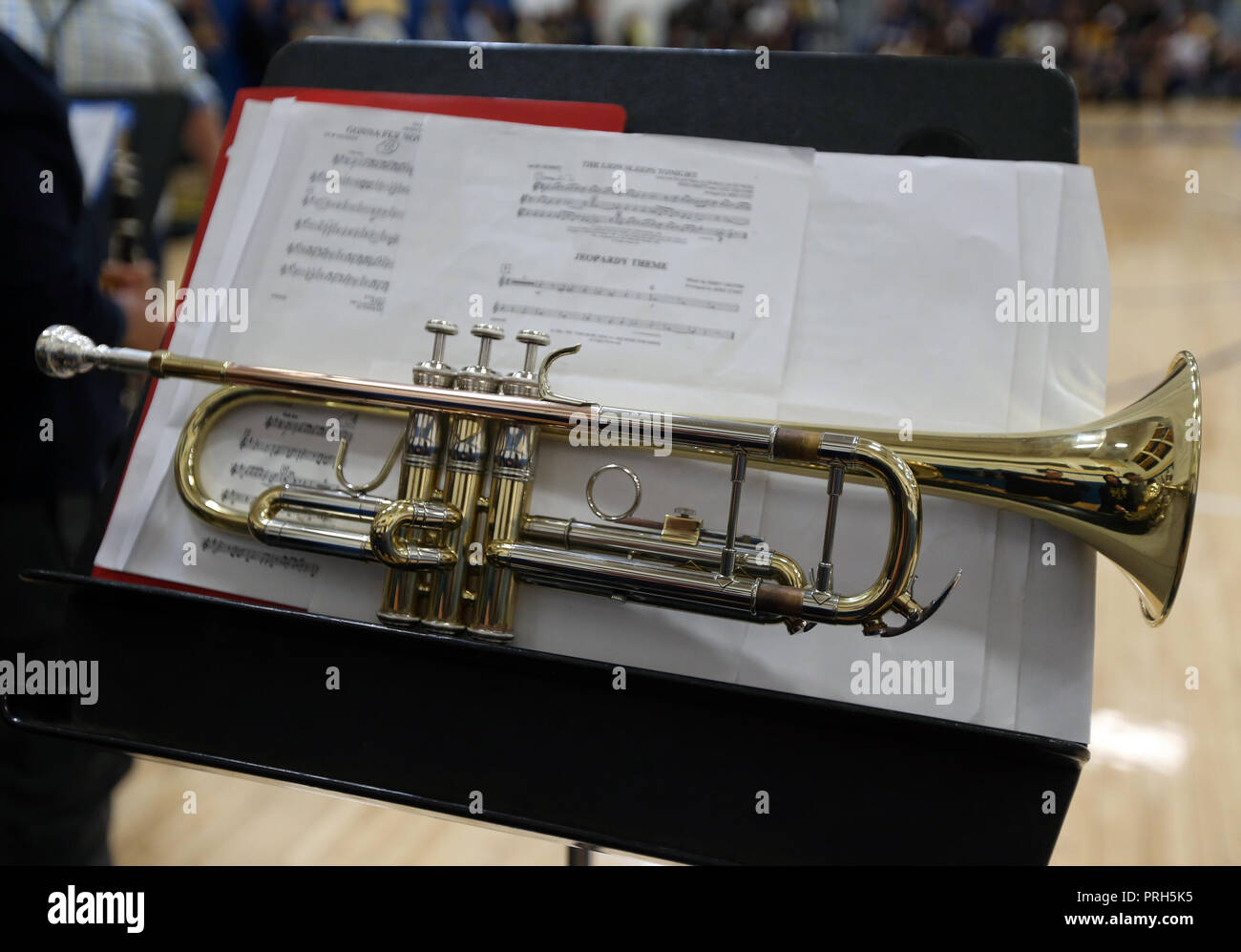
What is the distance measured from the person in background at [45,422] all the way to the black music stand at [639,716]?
0.21 m

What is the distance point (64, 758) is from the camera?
4.01 feet

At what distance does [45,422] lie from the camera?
108cm

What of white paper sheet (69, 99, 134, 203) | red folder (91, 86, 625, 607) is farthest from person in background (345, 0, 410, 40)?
red folder (91, 86, 625, 607)

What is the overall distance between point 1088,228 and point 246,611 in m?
0.75

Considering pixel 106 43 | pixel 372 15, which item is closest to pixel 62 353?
pixel 106 43

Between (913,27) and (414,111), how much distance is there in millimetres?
9878

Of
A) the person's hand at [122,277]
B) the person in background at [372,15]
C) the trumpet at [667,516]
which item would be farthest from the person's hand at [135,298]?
the person in background at [372,15]

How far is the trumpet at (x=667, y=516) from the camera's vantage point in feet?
2.15

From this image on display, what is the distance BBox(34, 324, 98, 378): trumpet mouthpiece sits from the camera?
32.5 inches

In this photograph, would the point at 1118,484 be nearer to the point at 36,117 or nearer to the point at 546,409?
the point at 546,409

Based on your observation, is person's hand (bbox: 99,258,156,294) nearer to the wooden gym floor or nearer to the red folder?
the red folder

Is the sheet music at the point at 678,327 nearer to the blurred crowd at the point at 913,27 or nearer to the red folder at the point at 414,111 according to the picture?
the red folder at the point at 414,111

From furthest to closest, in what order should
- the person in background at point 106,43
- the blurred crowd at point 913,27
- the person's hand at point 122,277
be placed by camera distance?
the blurred crowd at point 913,27 < the person in background at point 106,43 < the person's hand at point 122,277
